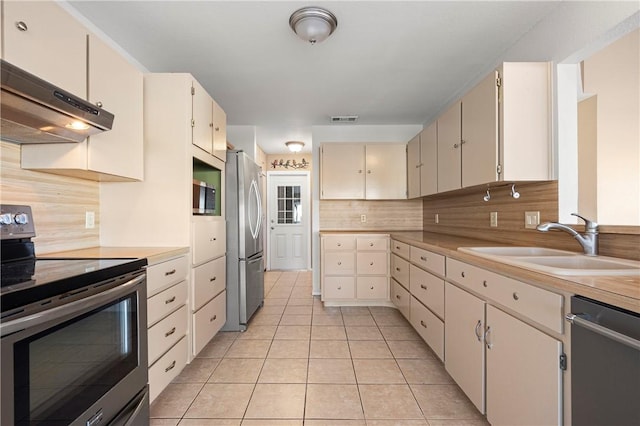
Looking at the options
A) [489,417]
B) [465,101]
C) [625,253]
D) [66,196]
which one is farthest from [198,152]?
[625,253]

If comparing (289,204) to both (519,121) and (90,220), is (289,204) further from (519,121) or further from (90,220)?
(519,121)

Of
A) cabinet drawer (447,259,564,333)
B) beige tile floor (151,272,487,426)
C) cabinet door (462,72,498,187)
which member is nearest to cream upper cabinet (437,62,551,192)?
cabinet door (462,72,498,187)

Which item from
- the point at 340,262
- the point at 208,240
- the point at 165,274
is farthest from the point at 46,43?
the point at 340,262

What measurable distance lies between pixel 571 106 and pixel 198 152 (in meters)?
2.42

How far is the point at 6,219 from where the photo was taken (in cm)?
130

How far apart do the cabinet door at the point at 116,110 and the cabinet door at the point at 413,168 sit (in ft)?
9.06

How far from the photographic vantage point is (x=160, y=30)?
198cm

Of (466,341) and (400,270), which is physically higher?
(400,270)

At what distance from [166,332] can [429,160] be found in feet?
8.98

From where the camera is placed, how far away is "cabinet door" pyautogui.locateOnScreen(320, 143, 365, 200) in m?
3.89

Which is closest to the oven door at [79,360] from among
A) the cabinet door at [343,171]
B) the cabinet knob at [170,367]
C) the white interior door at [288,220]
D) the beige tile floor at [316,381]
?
the cabinet knob at [170,367]

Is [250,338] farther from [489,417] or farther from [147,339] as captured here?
[489,417]

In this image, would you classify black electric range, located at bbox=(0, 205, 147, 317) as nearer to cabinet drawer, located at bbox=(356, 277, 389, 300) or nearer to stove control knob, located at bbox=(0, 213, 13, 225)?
stove control knob, located at bbox=(0, 213, 13, 225)

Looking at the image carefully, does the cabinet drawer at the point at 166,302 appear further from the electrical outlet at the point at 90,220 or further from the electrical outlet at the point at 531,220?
the electrical outlet at the point at 531,220
